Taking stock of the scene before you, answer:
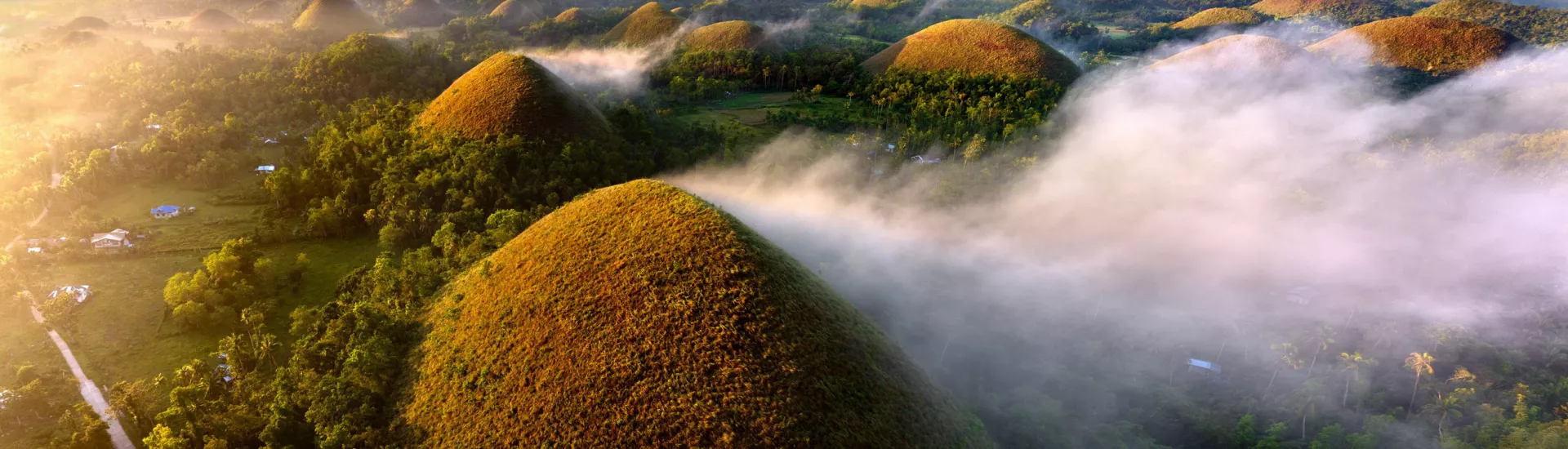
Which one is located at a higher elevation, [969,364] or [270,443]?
[270,443]

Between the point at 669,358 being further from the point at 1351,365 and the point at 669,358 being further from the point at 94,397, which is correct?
the point at 1351,365

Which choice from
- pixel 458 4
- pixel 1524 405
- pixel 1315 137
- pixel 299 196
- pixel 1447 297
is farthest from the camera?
pixel 458 4

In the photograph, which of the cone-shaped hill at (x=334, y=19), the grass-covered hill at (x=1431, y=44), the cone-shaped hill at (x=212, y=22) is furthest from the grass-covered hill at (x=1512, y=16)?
the cone-shaped hill at (x=212, y=22)

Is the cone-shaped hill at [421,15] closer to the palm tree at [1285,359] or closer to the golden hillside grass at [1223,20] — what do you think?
the palm tree at [1285,359]

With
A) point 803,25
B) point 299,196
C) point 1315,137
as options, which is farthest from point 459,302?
point 803,25

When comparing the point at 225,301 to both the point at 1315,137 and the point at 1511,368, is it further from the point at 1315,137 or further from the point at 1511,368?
the point at 1315,137

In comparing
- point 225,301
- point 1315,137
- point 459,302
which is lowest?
→ point 1315,137

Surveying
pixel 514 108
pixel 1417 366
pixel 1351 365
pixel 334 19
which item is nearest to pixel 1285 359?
pixel 1351 365

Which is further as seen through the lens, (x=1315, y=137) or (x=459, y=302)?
(x=1315, y=137)
